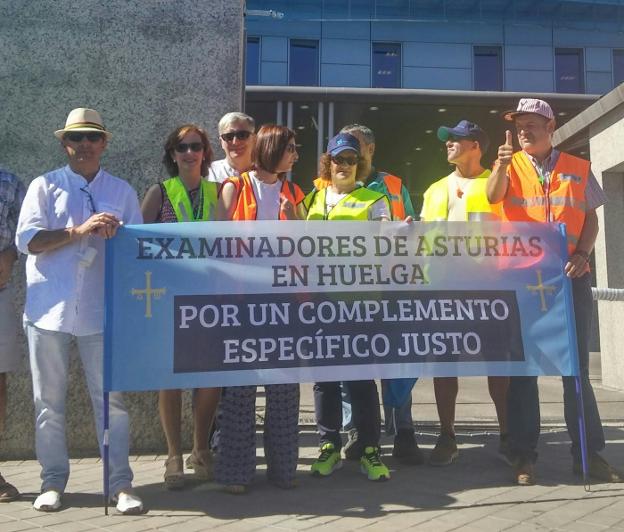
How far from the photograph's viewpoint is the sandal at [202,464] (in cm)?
398

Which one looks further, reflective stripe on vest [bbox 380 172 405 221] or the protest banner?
reflective stripe on vest [bbox 380 172 405 221]

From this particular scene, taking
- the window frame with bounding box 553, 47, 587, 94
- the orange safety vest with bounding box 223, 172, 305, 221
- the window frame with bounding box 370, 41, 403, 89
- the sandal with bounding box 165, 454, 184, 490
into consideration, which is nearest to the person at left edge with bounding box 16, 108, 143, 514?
the sandal with bounding box 165, 454, 184, 490

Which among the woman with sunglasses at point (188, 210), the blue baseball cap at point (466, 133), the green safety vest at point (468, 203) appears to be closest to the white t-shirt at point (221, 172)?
the woman with sunglasses at point (188, 210)

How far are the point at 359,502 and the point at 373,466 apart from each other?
483mm

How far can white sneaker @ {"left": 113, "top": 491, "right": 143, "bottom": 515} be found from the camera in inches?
134

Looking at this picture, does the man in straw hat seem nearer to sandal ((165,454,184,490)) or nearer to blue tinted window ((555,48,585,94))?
sandal ((165,454,184,490))

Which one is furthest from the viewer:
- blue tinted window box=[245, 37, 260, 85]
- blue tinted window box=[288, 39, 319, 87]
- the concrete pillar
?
blue tinted window box=[288, 39, 319, 87]

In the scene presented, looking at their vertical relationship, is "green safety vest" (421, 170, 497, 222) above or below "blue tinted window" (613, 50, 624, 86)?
below

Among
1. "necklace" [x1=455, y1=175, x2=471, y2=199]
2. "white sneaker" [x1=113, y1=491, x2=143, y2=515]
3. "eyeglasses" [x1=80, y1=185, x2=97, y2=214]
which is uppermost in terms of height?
"necklace" [x1=455, y1=175, x2=471, y2=199]

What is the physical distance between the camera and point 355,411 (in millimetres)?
4199

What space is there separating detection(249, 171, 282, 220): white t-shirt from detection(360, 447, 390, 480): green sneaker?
1.51 m

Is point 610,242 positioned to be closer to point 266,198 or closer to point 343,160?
point 343,160

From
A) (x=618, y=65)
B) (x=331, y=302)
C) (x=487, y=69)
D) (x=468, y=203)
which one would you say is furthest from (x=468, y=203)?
(x=618, y=65)

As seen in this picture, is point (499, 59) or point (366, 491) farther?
point (499, 59)
